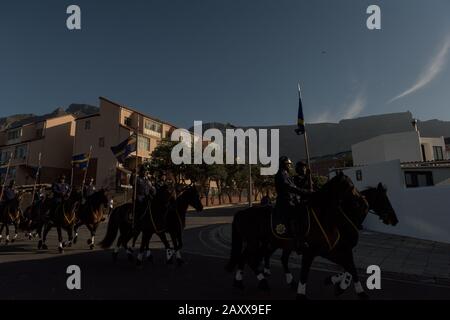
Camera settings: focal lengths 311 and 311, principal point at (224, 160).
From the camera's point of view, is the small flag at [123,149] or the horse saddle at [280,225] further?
the small flag at [123,149]

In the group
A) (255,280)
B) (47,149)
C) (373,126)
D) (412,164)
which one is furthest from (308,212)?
(373,126)

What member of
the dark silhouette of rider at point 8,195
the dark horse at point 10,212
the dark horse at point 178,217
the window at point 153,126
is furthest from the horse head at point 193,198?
the window at point 153,126

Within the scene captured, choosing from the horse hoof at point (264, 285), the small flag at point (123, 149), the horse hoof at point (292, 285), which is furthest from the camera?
the small flag at point (123, 149)

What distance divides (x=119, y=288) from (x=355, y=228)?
5.07 meters

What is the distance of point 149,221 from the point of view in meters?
9.17

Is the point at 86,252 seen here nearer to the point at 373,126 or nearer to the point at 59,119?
the point at 59,119

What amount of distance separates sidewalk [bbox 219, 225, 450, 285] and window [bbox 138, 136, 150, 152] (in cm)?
4061

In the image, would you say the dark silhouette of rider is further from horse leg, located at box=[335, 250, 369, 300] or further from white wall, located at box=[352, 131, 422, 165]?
white wall, located at box=[352, 131, 422, 165]

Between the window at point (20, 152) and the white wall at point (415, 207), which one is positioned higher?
the window at point (20, 152)

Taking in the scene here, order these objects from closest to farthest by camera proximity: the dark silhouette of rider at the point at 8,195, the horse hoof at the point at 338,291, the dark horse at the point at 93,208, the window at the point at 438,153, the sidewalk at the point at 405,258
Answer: the horse hoof at the point at 338,291 < the sidewalk at the point at 405,258 < the dark horse at the point at 93,208 < the dark silhouette of rider at the point at 8,195 < the window at the point at 438,153

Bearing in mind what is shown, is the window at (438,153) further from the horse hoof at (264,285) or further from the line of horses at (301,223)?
the horse hoof at (264,285)

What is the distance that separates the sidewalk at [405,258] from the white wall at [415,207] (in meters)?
0.65

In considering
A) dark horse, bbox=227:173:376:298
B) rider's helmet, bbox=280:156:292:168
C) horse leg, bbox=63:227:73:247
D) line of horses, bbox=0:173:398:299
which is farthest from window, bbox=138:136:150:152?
dark horse, bbox=227:173:376:298

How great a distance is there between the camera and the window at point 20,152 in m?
55.1
